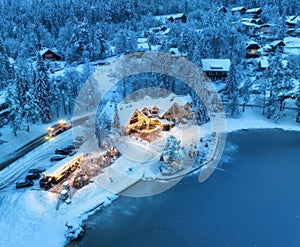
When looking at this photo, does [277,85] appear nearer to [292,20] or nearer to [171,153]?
[171,153]

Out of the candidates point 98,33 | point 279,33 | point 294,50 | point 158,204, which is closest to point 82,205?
point 158,204

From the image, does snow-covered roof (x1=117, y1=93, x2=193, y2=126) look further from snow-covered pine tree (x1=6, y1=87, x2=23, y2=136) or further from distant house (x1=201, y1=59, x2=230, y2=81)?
distant house (x1=201, y1=59, x2=230, y2=81)

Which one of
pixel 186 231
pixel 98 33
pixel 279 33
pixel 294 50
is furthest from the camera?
pixel 279 33

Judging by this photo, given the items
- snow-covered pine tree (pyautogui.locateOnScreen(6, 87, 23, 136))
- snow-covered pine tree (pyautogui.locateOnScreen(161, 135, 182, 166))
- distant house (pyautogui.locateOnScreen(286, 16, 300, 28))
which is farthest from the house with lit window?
distant house (pyautogui.locateOnScreen(286, 16, 300, 28))

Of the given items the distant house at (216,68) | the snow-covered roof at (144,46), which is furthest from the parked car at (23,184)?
the snow-covered roof at (144,46)

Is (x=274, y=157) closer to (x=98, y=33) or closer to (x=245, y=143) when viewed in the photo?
(x=245, y=143)
